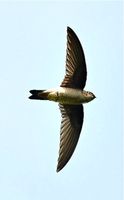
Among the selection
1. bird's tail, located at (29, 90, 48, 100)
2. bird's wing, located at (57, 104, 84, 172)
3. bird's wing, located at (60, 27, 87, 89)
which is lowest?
bird's wing, located at (57, 104, 84, 172)

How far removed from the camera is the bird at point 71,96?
15.5 m

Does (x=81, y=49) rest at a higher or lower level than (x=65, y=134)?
higher

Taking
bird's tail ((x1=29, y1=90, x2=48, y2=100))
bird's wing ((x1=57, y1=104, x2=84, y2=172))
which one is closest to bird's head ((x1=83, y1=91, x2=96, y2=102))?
bird's wing ((x1=57, y1=104, x2=84, y2=172))

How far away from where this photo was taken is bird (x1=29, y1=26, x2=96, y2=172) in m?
15.5

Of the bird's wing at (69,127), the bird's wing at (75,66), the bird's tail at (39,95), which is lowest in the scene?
the bird's wing at (69,127)

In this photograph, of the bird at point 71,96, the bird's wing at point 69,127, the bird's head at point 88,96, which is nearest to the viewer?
the bird at point 71,96

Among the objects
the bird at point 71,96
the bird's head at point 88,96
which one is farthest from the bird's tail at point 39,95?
the bird's head at point 88,96

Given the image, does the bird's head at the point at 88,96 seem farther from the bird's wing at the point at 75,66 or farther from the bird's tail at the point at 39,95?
the bird's tail at the point at 39,95

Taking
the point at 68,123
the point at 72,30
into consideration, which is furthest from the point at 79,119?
the point at 72,30

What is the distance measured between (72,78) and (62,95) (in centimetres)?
32

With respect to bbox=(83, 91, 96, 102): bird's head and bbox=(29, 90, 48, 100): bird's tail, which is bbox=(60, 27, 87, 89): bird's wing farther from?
bbox=(29, 90, 48, 100): bird's tail

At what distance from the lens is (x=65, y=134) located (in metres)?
16.1

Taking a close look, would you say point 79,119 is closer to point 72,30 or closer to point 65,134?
point 65,134

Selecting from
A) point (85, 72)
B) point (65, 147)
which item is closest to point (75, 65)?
point (85, 72)
